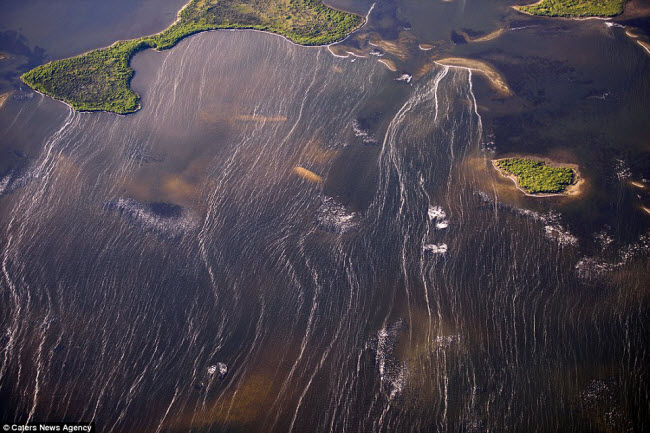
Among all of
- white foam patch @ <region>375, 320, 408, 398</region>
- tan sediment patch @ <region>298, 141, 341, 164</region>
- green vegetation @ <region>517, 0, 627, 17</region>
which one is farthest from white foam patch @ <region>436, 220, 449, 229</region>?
green vegetation @ <region>517, 0, 627, 17</region>

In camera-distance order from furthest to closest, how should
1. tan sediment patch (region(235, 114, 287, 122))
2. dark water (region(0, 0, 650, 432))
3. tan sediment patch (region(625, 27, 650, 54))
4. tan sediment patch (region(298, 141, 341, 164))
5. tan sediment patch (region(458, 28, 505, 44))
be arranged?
tan sediment patch (region(458, 28, 505, 44)) < tan sediment patch (region(625, 27, 650, 54)) < tan sediment patch (region(235, 114, 287, 122)) < tan sediment patch (region(298, 141, 341, 164)) < dark water (region(0, 0, 650, 432))

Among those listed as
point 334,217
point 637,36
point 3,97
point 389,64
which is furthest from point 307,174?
point 637,36

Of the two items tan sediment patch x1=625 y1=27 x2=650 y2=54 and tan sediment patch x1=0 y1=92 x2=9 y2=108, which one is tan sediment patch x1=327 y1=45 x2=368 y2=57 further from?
tan sediment patch x1=0 y1=92 x2=9 y2=108

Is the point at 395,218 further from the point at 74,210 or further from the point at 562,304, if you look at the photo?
the point at 74,210

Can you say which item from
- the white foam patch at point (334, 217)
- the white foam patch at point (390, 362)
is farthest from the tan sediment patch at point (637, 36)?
the white foam patch at point (390, 362)

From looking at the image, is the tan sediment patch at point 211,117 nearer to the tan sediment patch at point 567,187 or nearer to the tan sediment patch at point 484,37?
the tan sediment patch at point 567,187

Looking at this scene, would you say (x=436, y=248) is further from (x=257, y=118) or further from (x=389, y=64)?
(x=389, y=64)

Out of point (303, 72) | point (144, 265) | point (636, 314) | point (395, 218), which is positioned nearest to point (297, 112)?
point (303, 72)
